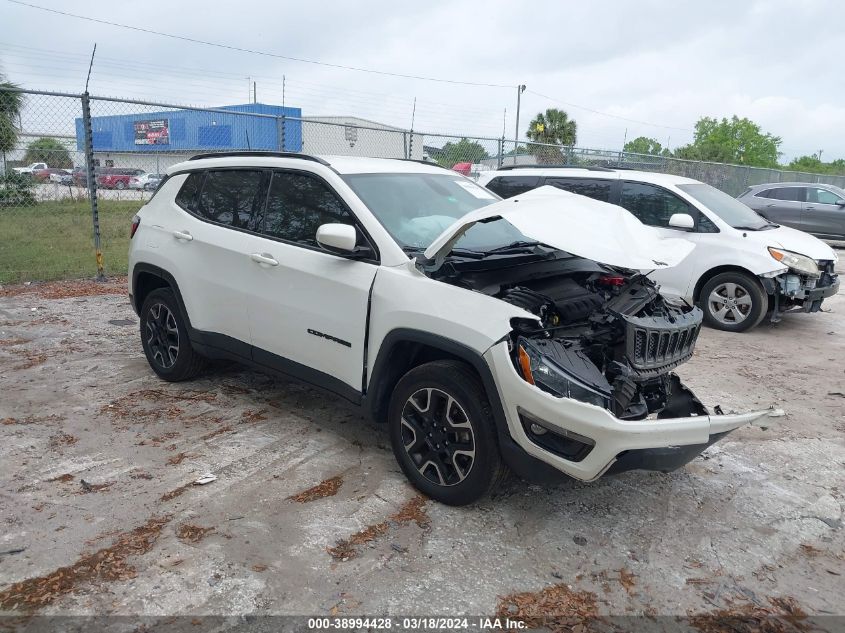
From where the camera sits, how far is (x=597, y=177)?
8617 millimetres

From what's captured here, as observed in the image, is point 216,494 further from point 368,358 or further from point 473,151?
point 473,151

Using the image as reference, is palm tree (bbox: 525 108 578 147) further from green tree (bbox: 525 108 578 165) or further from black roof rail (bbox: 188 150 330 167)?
black roof rail (bbox: 188 150 330 167)

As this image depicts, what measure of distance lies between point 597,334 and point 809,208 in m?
15.4

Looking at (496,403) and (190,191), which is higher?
(190,191)

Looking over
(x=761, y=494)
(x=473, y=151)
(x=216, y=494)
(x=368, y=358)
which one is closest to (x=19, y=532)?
(x=216, y=494)

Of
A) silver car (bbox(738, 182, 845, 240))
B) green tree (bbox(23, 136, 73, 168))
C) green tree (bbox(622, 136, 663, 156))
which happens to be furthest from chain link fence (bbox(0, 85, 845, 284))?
green tree (bbox(622, 136, 663, 156))

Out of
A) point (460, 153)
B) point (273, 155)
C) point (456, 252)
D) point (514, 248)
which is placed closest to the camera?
point (456, 252)

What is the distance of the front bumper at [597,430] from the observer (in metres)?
2.99

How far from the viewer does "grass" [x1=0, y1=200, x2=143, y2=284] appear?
9.38m

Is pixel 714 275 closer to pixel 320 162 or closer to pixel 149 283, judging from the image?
pixel 320 162

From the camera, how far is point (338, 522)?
345 cm

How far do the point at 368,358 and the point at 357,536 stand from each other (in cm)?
99

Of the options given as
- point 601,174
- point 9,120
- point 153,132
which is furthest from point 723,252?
point 153,132

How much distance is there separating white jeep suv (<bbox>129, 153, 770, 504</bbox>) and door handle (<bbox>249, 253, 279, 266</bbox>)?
0.02 m
